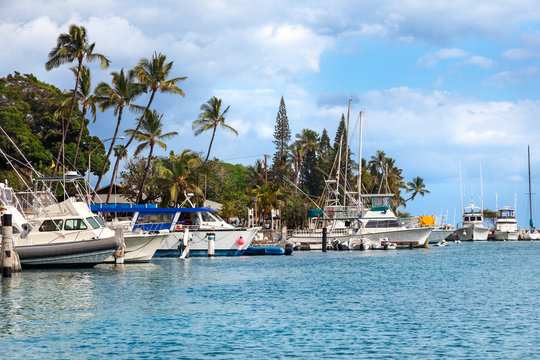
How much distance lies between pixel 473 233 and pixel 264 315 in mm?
100808

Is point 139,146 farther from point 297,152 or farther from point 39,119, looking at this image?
point 297,152

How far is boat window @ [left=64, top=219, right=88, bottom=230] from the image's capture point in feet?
124

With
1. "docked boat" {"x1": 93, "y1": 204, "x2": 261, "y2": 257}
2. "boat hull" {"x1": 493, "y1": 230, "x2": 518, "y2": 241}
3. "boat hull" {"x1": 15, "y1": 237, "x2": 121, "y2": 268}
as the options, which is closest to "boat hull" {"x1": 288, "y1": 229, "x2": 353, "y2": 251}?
"docked boat" {"x1": 93, "y1": 204, "x2": 261, "y2": 257}

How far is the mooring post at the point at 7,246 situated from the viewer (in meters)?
32.6

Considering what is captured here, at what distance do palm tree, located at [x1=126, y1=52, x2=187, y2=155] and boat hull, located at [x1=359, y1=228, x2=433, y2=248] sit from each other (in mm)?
24908

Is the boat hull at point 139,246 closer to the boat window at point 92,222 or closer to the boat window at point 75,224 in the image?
the boat window at point 92,222

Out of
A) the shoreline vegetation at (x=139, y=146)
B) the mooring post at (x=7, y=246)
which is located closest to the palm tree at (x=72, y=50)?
the shoreline vegetation at (x=139, y=146)

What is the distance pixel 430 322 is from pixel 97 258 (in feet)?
74.4

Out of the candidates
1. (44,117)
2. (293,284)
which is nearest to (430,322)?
(293,284)

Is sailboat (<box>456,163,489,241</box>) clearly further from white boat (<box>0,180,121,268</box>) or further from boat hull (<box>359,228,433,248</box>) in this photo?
white boat (<box>0,180,121,268</box>)

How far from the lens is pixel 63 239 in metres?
37.8

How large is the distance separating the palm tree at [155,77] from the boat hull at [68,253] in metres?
25.5

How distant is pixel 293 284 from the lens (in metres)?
33.5

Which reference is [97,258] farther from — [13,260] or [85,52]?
[85,52]
